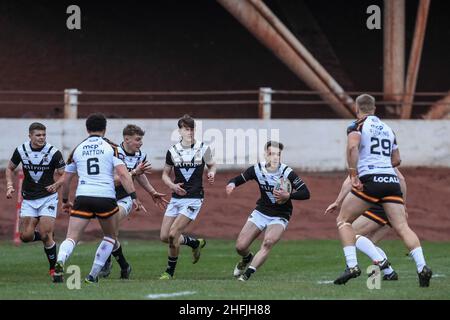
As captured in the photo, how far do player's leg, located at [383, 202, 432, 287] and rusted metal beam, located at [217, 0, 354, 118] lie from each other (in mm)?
14552

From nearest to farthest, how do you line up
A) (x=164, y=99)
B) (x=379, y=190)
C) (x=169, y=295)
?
(x=169, y=295)
(x=379, y=190)
(x=164, y=99)

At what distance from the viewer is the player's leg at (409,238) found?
1180 centimetres

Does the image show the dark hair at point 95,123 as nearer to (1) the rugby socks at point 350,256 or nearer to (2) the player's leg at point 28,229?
(2) the player's leg at point 28,229

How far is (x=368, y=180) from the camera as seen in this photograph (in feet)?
40.1

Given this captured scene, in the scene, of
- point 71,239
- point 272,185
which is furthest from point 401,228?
point 71,239

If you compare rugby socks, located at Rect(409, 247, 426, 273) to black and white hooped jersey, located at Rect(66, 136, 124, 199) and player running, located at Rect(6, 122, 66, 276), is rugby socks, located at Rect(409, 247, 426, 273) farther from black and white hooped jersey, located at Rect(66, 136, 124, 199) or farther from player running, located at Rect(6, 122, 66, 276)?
player running, located at Rect(6, 122, 66, 276)

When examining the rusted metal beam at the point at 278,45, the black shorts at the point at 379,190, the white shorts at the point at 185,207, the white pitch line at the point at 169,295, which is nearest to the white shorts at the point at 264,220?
the white shorts at the point at 185,207

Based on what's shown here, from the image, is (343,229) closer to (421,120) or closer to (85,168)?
(85,168)

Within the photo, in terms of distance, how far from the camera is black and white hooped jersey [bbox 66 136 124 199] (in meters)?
12.7

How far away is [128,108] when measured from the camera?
2980 cm

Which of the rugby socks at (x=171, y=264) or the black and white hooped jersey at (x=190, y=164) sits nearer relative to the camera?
the rugby socks at (x=171, y=264)

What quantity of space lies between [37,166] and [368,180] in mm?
5140

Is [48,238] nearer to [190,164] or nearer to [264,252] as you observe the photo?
[190,164]

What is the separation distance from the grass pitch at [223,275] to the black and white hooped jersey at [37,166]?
1.16 m
